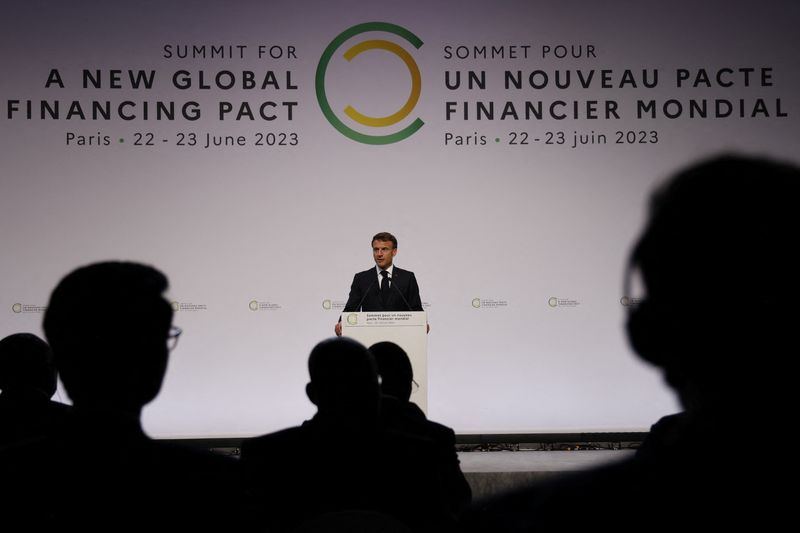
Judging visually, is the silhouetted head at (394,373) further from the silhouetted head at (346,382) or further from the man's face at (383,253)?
the man's face at (383,253)

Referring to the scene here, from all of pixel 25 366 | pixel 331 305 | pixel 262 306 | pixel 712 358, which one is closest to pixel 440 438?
pixel 25 366

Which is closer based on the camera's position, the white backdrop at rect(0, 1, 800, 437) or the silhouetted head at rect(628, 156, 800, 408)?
the silhouetted head at rect(628, 156, 800, 408)

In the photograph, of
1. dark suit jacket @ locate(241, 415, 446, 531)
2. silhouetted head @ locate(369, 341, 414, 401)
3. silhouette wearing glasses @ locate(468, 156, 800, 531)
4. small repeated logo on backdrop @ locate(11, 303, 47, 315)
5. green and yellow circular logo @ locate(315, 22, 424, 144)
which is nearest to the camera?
silhouette wearing glasses @ locate(468, 156, 800, 531)

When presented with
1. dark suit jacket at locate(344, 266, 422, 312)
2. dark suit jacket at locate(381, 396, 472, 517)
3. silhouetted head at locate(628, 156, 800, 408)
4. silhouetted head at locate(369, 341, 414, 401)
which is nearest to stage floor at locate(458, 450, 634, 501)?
silhouetted head at locate(369, 341, 414, 401)

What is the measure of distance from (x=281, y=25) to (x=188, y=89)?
0.93 m

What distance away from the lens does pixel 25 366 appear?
287 cm

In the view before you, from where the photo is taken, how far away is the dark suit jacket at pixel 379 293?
5.59 metres

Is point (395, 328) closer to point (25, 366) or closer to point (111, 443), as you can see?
point (25, 366)

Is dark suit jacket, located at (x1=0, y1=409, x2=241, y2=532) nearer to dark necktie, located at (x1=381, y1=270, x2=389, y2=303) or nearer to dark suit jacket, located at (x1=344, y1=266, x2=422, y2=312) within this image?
dark suit jacket, located at (x1=344, y1=266, x2=422, y2=312)

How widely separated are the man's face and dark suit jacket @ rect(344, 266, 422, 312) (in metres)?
0.10

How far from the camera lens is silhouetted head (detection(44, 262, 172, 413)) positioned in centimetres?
112

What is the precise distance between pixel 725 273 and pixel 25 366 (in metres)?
2.83

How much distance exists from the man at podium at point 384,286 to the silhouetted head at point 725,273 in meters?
→ 4.92

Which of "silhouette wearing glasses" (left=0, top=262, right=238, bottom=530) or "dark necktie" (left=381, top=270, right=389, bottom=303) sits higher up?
"dark necktie" (left=381, top=270, right=389, bottom=303)
